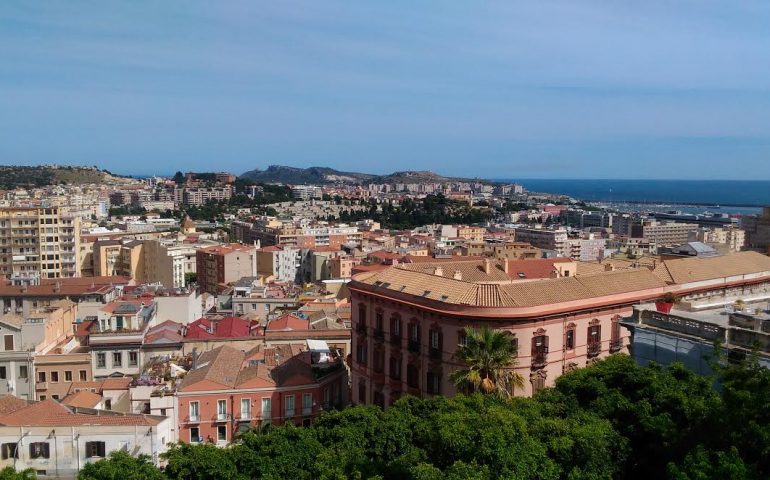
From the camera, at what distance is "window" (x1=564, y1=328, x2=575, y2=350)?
35156 millimetres

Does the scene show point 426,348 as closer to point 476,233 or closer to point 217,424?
point 217,424

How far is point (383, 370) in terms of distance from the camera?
3831cm

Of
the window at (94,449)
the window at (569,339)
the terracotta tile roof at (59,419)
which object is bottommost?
the window at (94,449)

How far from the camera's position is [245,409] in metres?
38.0

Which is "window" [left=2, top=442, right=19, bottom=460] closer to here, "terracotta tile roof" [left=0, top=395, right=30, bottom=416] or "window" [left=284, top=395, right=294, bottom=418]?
"terracotta tile roof" [left=0, top=395, right=30, bottom=416]

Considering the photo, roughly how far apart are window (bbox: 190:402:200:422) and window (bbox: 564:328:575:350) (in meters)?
17.9

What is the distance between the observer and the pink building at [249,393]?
37.2 metres

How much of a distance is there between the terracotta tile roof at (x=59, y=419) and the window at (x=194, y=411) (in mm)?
6889

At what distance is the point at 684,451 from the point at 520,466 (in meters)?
4.41

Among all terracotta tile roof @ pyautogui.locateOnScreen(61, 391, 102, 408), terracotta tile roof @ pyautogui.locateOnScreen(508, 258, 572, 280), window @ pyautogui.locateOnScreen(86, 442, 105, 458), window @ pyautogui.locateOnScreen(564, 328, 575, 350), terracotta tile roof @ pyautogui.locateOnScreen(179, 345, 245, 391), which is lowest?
terracotta tile roof @ pyautogui.locateOnScreen(61, 391, 102, 408)

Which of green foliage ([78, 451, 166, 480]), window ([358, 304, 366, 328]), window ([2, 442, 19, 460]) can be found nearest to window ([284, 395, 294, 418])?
window ([358, 304, 366, 328])

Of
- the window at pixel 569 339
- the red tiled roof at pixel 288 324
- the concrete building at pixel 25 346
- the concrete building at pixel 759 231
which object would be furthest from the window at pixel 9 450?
the concrete building at pixel 759 231

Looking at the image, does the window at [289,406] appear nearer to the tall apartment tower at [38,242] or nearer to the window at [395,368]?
the window at [395,368]

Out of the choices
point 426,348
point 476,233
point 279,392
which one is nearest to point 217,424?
point 279,392
